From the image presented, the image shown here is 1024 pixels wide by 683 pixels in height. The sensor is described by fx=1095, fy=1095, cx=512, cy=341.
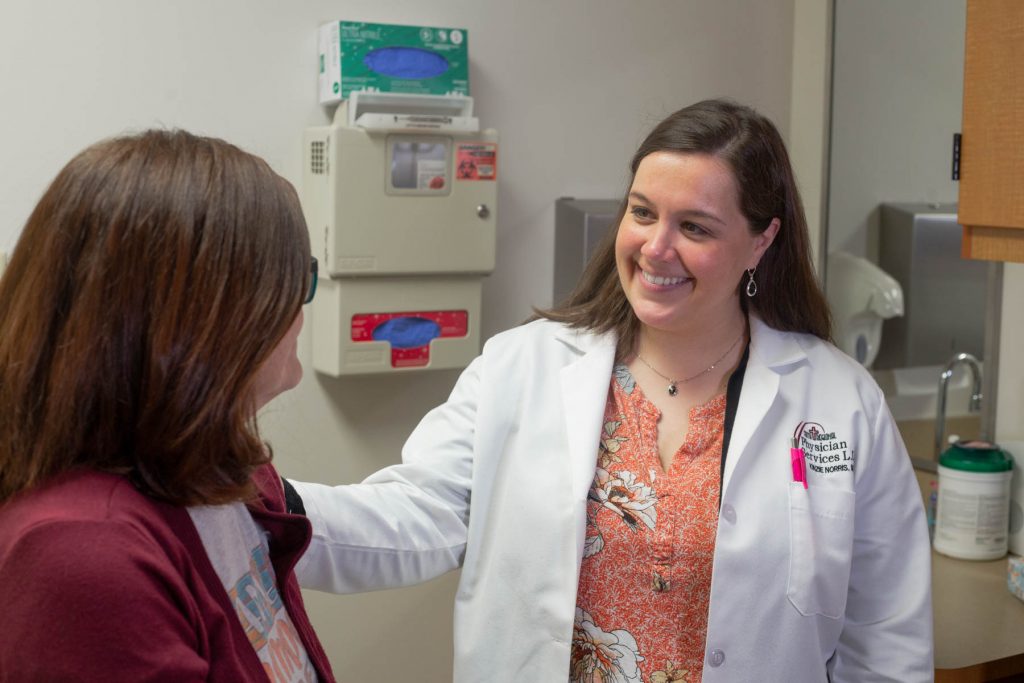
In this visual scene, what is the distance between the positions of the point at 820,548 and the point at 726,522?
14 centimetres

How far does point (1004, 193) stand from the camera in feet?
6.01

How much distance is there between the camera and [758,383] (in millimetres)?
1560

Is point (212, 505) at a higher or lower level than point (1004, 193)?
lower

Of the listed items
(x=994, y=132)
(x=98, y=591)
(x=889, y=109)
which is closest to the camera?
(x=98, y=591)

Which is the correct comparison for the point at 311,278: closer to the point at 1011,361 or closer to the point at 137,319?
the point at 137,319

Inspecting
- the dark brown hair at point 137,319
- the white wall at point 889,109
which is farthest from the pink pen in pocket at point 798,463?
the white wall at point 889,109

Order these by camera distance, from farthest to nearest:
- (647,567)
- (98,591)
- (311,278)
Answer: (647,567), (311,278), (98,591)

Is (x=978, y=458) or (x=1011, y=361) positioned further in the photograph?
(x=1011, y=361)

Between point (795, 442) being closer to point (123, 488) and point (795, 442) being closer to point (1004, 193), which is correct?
point (1004, 193)

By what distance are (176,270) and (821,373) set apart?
3.47 ft

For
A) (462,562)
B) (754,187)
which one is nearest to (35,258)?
(462,562)

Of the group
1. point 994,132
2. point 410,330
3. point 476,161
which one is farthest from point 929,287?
point 410,330

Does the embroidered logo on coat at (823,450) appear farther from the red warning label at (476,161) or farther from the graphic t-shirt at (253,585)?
the red warning label at (476,161)

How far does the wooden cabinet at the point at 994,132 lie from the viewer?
1.79 m
